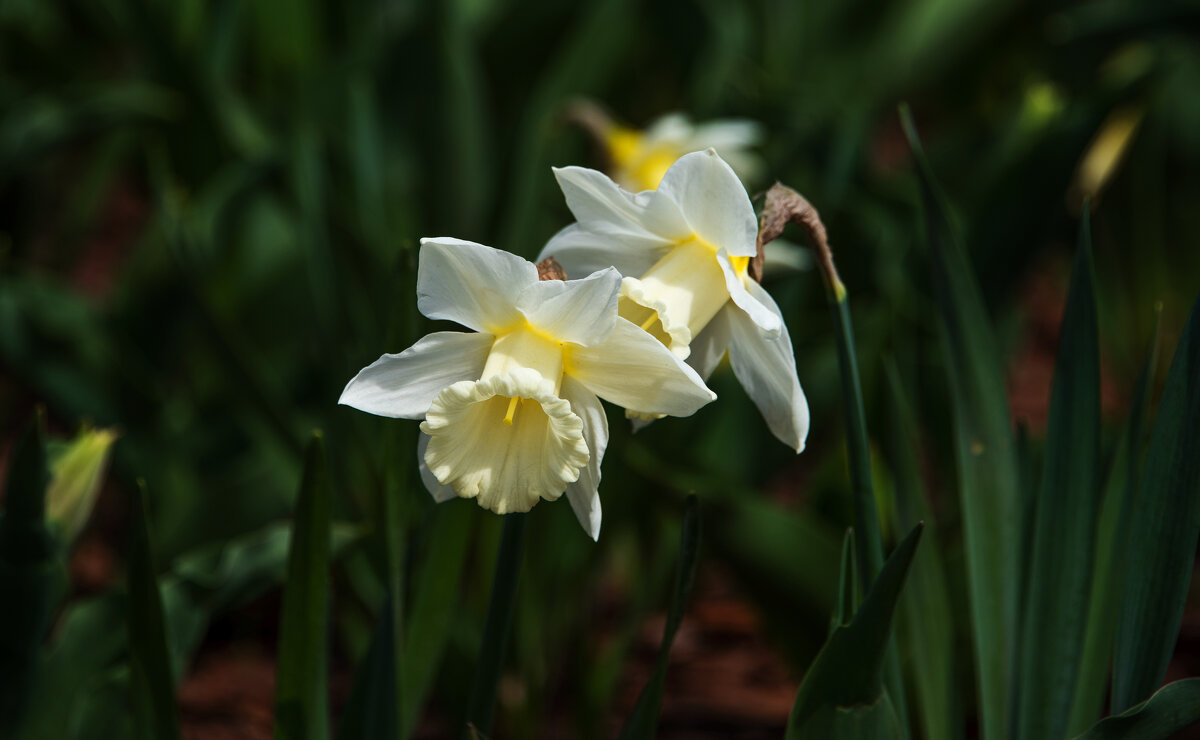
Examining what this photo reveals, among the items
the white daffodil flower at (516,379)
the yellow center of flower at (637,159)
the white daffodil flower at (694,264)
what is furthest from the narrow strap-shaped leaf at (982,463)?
the yellow center of flower at (637,159)

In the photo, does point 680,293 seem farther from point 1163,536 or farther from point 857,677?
point 1163,536

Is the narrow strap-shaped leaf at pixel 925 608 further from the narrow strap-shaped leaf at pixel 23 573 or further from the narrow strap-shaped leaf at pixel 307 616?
the narrow strap-shaped leaf at pixel 23 573

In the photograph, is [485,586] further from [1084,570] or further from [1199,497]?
[1199,497]

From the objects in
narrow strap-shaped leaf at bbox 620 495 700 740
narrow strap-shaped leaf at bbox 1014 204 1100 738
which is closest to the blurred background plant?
narrow strap-shaped leaf at bbox 1014 204 1100 738

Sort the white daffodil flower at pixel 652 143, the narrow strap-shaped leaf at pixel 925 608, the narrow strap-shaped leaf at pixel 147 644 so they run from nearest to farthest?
1. the narrow strap-shaped leaf at pixel 147 644
2. the narrow strap-shaped leaf at pixel 925 608
3. the white daffodil flower at pixel 652 143

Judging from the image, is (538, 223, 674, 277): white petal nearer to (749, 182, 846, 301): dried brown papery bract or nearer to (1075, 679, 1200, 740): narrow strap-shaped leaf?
(749, 182, 846, 301): dried brown papery bract

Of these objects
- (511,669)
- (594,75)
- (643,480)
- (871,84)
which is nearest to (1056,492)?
(643,480)
